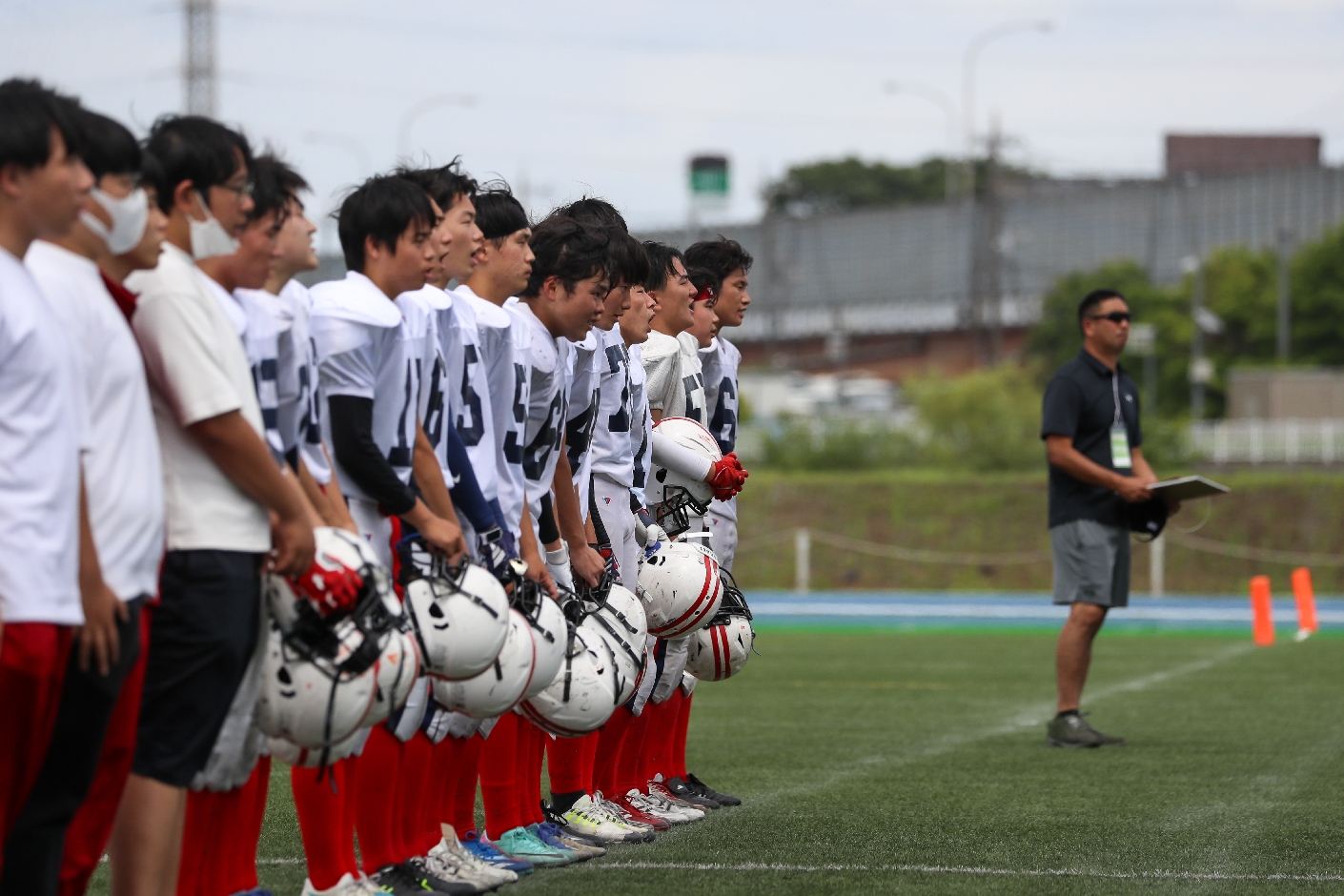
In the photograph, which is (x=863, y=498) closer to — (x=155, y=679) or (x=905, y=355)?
(x=155, y=679)

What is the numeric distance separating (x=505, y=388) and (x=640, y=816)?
1.75 metres

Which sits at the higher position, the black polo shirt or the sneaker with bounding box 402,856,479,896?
the black polo shirt

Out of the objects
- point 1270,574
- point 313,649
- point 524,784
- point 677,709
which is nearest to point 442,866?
point 524,784

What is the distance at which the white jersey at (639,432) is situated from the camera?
6.03 metres

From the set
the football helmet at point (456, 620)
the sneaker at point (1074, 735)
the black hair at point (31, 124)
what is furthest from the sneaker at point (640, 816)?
the black hair at point (31, 124)

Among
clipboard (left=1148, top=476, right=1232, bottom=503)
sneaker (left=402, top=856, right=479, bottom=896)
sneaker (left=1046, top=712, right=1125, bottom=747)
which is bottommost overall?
sneaker (left=1046, top=712, right=1125, bottom=747)

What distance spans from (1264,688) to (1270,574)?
1291 cm

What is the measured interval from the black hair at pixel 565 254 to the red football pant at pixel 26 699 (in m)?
2.55

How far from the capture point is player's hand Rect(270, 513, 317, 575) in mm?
3623

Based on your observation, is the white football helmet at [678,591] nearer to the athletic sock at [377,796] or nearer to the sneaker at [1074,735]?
the athletic sock at [377,796]

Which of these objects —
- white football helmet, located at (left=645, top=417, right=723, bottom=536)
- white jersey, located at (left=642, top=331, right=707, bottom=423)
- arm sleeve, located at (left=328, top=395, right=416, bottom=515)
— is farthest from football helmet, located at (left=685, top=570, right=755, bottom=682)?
arm sleeve, located at (left=328, top=395, right=416, bottom=515)

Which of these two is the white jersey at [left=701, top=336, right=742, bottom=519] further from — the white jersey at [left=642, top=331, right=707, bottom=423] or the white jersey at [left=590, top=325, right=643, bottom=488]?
the white jersey at [left=590, top=325, right=643, bottom=488]

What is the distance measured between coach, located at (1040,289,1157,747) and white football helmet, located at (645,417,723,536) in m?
2.76

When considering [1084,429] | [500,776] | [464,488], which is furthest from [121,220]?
[1084,429]
